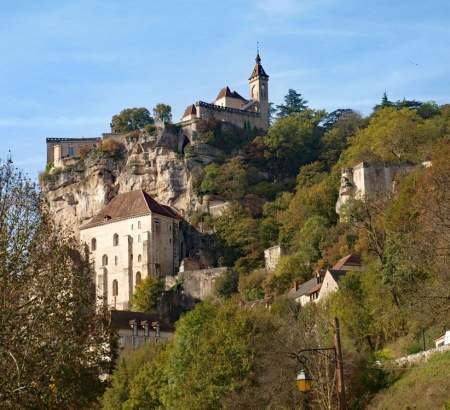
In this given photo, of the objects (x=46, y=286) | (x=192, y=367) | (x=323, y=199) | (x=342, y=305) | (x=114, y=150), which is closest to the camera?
(x=46, y=286)

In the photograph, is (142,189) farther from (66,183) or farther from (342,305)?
(342,305)

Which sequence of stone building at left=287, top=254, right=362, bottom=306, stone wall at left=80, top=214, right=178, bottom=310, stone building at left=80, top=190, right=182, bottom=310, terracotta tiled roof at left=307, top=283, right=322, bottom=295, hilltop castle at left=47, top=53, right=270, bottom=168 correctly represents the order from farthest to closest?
hilltop castle at left=47, top=53, right=270, bottom=168
stone building at left=80, top=190, right=182, bottom=310
stone wall at left=80, top=214, right=178, bottom=310
terracotta tiled roof at left=307, top=283, right=322, bottom=295
stone building at left=287, top=254, right=362, bottom=306

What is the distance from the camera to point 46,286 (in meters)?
26.7

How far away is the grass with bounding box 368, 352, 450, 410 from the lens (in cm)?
3972

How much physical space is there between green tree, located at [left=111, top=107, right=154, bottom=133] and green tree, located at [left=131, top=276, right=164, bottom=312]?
31.4 metres

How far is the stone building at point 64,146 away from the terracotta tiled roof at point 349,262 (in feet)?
166

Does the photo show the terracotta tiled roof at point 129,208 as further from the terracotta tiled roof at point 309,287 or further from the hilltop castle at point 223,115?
the terracotta tiled roof at point 309,287

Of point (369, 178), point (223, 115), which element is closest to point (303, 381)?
point (369, 178)

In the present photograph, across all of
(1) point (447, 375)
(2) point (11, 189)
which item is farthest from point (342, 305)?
(2) point (11, 189)

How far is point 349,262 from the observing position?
71.8m

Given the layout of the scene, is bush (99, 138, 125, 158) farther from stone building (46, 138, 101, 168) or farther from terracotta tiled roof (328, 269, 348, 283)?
terracotta tiled roof (328, 269, 348, 283)

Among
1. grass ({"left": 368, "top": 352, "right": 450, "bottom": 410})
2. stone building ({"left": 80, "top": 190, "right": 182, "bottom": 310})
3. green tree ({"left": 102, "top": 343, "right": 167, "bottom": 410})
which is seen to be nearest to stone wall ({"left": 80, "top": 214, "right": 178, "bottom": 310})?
stone building ({"left": 80, "top": 190, "right": 182, "bottom": 310})

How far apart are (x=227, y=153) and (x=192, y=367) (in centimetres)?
6090

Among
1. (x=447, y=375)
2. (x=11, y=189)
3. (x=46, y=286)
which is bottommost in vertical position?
(x=447, y=375)
